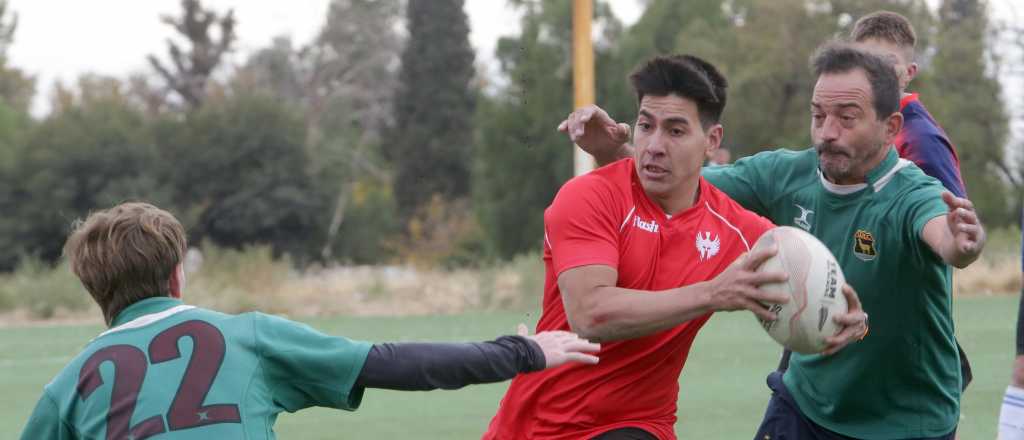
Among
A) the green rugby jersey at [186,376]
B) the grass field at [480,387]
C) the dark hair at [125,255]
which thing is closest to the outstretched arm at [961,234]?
the green rugby jersey at [186,376]

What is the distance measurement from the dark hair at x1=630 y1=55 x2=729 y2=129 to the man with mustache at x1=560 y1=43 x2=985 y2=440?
42cm

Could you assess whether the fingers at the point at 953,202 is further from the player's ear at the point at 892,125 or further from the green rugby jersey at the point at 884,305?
the player's ear at the point at 892,125

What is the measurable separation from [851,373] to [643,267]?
1077 mm

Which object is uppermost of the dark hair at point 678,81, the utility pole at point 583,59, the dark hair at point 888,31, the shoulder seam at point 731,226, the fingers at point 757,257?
the utility pole at point 583,59

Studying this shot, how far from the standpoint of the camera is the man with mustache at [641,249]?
4.35 meters

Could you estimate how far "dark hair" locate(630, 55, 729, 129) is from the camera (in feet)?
14.8

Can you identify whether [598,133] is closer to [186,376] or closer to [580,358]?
[580,358]

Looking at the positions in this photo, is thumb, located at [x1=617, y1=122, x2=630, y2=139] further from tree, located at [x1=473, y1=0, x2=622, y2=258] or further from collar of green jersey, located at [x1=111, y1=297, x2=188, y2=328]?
tree, located at [x1=473, y1=0, x2=622, y2=258]

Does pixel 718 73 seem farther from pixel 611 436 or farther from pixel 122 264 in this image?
pixel 122 264

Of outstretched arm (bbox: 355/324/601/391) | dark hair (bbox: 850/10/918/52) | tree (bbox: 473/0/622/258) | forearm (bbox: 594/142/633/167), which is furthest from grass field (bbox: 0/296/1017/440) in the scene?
tree (bbox: 473/0/622/258)

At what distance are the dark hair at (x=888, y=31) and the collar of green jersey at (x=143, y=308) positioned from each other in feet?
11.3

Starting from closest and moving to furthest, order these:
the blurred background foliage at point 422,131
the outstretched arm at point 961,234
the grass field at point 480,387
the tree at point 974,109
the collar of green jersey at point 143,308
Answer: the collar of green jersey at point 143,308 → the outstretched arm at point 961,234 → the grass field at point 480,387 → the blurred background foliage at point 422,131 → the tree at point 974,109

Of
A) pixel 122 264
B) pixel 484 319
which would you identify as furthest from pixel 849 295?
pixel 484 319

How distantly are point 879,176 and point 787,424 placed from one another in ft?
3.50
